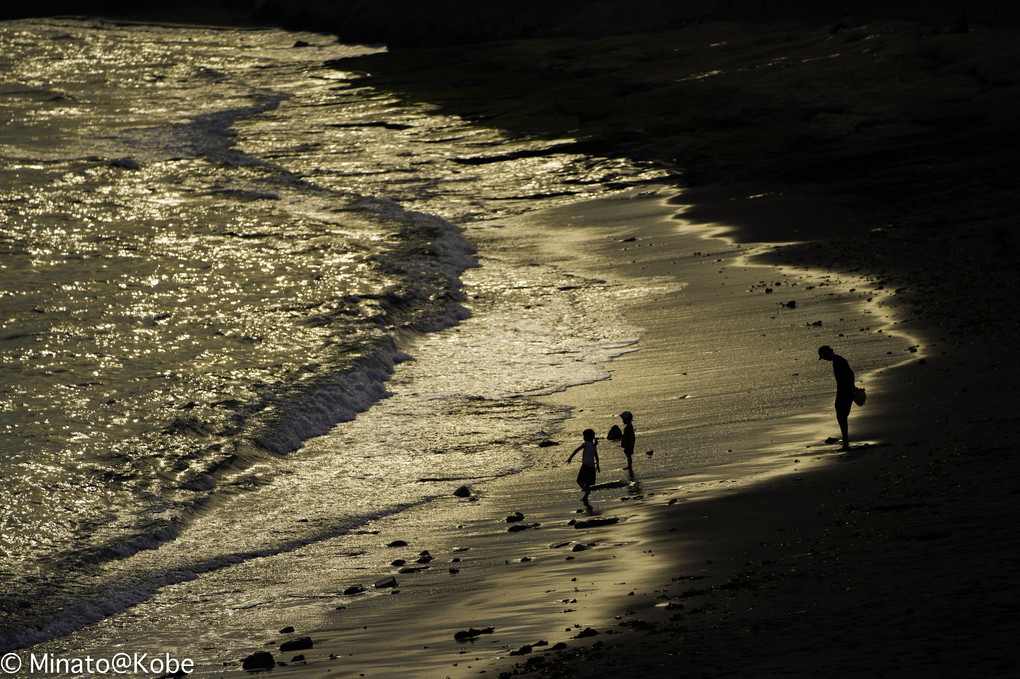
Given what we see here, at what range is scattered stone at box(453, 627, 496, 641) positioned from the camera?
9758 mm

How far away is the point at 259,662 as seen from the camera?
32.2 feet

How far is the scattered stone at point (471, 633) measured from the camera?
9758 mm

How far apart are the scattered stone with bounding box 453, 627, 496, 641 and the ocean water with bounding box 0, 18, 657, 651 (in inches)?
106

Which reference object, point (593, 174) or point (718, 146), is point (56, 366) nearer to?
point (593, 174)

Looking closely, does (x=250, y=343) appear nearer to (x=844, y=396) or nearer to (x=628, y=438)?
(x=628, y=438)

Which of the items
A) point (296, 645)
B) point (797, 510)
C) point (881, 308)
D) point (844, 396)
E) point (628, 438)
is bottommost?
point (296, 645)

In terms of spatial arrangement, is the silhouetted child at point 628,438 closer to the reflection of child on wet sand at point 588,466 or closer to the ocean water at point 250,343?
the reflection of child on wet sand at point 588,466

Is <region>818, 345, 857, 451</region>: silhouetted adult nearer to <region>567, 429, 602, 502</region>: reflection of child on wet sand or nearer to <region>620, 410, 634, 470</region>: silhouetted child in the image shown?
<region>620, 410, 634, 470</region>: silhouetted child

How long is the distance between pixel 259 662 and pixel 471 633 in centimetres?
173

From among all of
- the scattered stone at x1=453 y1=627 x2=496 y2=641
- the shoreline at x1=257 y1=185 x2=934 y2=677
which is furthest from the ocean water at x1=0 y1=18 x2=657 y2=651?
the scattered stone at x1=453 y1=627 x2=496 y2=641

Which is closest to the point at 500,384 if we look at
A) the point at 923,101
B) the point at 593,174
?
the point at 593,174

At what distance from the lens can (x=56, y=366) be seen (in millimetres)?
20531

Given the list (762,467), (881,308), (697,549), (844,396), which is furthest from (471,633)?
(881,308)

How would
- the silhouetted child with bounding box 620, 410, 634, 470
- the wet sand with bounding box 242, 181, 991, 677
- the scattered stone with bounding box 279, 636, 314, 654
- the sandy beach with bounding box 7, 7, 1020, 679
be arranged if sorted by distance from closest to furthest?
the wet sand with bounding box 242, 181, 991, 677 → the sandy beach with bounding box 7, 7, 1020, 679 → the scattered stone with bounding box 279, 636, 314, 654 → the silhouetted child with bounding box 620, 410, 634, 470
